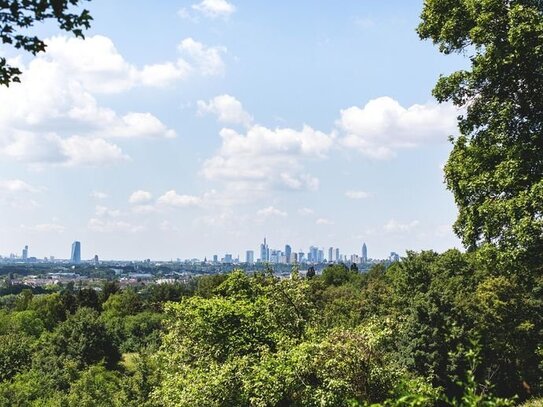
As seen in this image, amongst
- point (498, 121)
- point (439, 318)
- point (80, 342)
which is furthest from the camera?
point (80, 342)

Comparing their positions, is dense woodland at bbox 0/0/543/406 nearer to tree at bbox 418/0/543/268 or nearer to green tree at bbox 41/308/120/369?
tree at bbox 418/0/543/268

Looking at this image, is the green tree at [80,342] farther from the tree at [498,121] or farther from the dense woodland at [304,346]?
the tree at [498,121]

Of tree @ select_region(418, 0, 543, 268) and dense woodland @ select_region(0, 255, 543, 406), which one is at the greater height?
tree @ select_region(418, 0, 543, 268)

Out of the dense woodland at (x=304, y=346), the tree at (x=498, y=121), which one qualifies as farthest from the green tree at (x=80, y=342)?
the tree at (x=498, y=121)

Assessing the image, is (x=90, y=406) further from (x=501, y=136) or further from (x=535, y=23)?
(x=535, y=23)

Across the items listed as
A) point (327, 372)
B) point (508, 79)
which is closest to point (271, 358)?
point (327, 372)

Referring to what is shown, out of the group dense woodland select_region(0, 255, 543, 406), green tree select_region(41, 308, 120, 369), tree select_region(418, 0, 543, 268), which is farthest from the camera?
green tree select_region(41, 308, 120, 369)

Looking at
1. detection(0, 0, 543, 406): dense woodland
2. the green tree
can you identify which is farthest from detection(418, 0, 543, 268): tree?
the green tree

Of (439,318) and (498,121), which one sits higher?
(498,121)

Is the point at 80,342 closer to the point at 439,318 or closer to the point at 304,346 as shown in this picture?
the point at 439,318

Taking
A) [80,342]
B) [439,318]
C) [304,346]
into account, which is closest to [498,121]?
[304,346]
